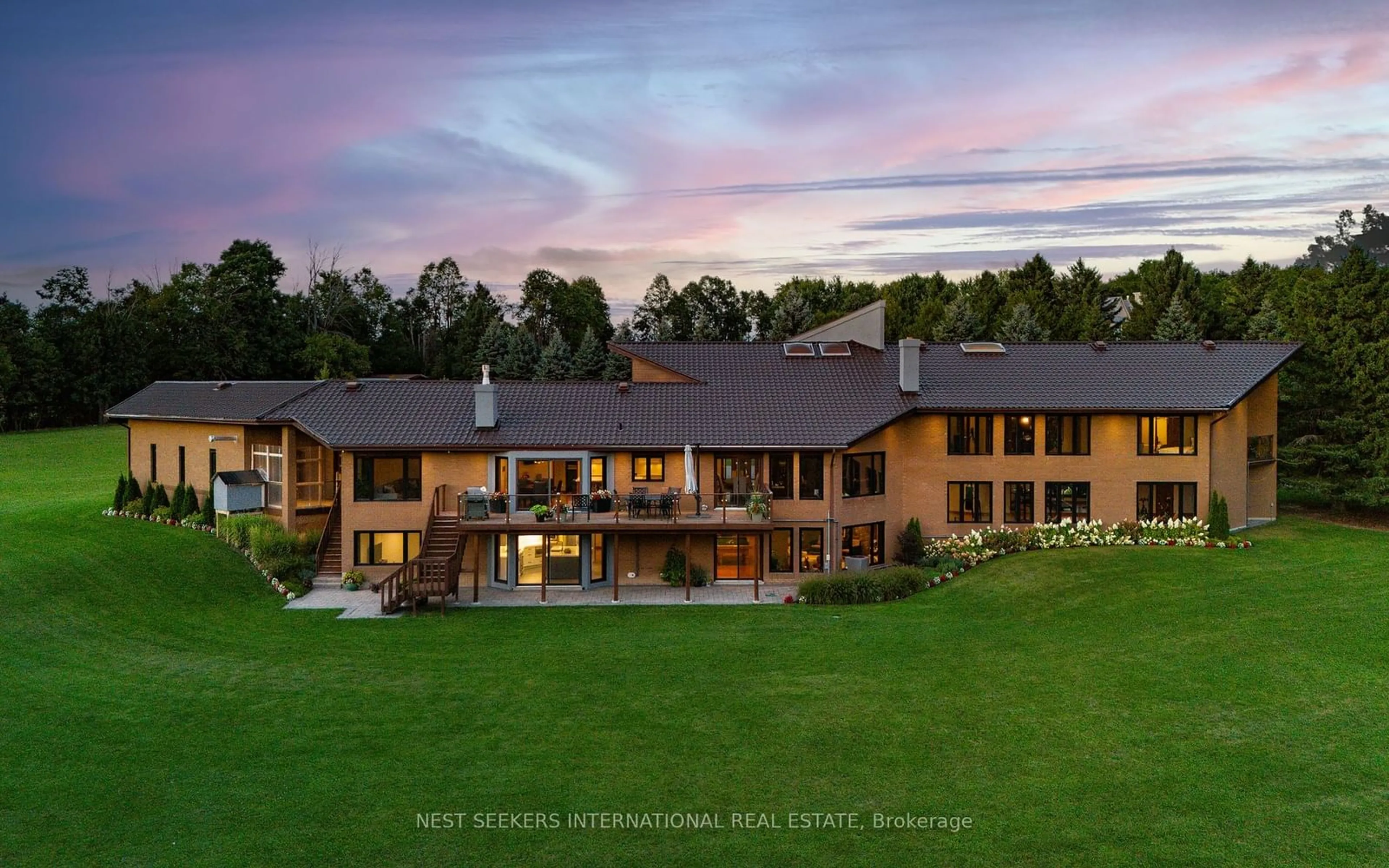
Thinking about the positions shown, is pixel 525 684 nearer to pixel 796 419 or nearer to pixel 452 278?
pixel 796 419

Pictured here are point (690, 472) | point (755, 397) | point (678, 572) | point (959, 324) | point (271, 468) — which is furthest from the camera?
point (959, 324)

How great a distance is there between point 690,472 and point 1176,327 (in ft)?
134

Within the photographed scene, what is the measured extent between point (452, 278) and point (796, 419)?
68.4m

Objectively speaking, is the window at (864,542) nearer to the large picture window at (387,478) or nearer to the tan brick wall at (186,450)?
the large picture window at (387,478)

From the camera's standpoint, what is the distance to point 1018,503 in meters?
28.0

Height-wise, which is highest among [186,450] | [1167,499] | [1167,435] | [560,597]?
[1167,435]

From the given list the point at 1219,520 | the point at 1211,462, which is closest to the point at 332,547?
the point at 1219,520

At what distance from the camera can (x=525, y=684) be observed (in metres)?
15.9

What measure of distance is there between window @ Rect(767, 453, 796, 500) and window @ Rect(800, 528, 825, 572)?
131 centimetres

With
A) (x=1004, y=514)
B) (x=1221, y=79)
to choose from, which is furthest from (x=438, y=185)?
(x=1221, y=79)

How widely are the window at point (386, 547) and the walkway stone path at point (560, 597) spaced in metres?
1.29

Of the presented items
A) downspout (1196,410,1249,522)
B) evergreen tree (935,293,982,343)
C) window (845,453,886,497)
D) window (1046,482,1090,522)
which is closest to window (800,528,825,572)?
window (845,453,886,497)

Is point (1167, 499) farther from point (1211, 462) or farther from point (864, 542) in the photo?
point (864, 542)

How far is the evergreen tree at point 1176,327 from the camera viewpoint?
166 feet
